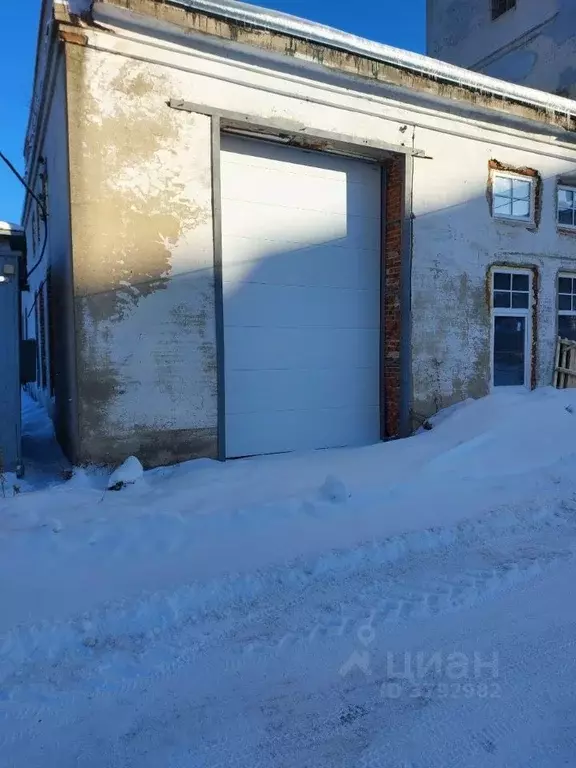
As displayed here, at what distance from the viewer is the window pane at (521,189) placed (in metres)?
8.85

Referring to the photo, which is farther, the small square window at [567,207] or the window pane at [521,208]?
the small square window at [567,207]

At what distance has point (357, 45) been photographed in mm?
6898

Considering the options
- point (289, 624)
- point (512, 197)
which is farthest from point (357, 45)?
point (289, 624)

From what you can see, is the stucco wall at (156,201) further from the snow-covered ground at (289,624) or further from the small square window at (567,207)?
the small square window at (567,207)

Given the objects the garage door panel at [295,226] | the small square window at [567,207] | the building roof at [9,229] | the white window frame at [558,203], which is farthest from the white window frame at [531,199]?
the building roof at [9,229]

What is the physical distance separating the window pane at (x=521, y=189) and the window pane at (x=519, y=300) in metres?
1.58

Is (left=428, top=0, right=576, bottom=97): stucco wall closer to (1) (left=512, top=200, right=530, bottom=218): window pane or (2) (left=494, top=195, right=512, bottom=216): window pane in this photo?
(1) (left=512, top=200, right=530, bottom=218): window pane

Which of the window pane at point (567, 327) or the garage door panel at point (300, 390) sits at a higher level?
the window pane at point (567, 327)

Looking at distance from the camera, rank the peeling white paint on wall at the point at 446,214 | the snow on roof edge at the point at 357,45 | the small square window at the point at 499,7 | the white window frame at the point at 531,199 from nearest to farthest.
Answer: the snow on roof edge at the point at 357,45 < the peeling white paint on wall at the point at 446,214 < the white window frame at the point at 531,199 < the small square window at the point at 499,7

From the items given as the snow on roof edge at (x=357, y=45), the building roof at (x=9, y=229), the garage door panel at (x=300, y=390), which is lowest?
the garage door panel at (x=300, y=390)


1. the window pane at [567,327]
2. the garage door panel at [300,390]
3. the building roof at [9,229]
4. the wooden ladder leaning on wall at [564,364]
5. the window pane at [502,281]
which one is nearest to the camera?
the building roof at [9,229]

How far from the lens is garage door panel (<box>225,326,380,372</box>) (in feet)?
22.7

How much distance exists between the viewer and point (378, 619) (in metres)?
3.04

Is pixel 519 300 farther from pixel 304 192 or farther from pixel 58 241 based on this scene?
pixel 58 241
